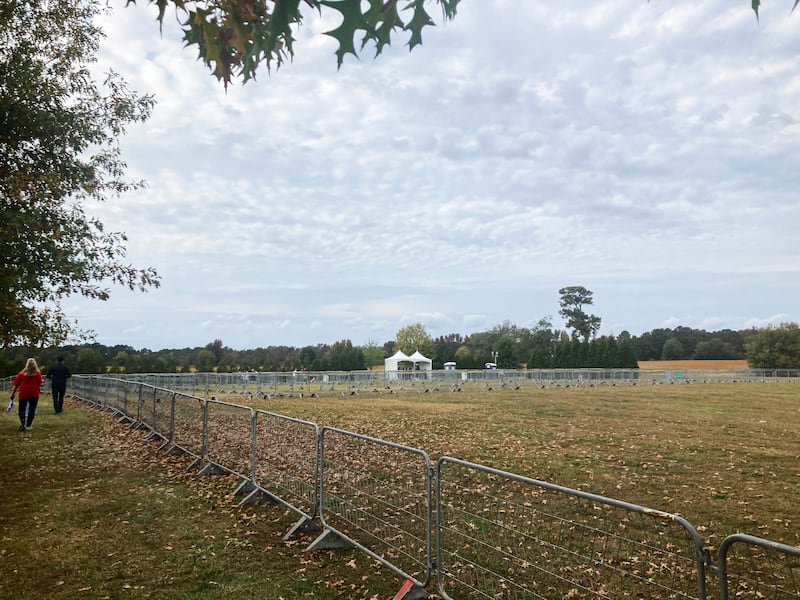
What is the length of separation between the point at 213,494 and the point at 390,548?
11.7 feet

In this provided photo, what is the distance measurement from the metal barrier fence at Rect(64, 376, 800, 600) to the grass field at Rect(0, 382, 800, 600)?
0.40m

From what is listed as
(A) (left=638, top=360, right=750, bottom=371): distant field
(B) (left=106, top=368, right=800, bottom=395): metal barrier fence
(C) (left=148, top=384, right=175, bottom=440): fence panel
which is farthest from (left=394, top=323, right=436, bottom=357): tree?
(C) (left=148, top=384, right=175, bottom=440): fence panel

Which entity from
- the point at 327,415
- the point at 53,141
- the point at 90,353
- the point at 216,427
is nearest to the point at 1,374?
the point at 90,353

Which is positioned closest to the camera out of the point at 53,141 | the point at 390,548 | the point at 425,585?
the point at 425,585

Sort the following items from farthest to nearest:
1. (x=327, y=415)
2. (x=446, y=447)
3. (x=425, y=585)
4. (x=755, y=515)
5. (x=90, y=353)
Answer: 1. (x=90, y=353)
2. (x=327, y=415)
3. (x=446, y=447)
4. (x=755, y=515)
5. (x=425, y=585)

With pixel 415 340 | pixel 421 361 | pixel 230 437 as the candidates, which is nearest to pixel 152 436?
pixel 230 437

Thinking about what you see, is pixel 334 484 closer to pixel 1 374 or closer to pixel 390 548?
pixel 390 548

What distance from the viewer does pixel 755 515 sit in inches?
296

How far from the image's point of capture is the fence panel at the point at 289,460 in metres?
6.58

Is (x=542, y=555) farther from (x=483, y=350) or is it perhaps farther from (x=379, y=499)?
(x=483, y=350)

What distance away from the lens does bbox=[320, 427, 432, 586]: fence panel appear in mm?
5184

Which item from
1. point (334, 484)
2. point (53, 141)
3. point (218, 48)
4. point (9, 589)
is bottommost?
point (9, 589)

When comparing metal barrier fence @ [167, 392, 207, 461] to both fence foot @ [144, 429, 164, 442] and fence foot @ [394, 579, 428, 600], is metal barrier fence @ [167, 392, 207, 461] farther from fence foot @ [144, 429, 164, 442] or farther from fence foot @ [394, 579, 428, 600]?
fence foot @ [394, 579, 428, 600]

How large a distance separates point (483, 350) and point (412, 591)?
11535cm
